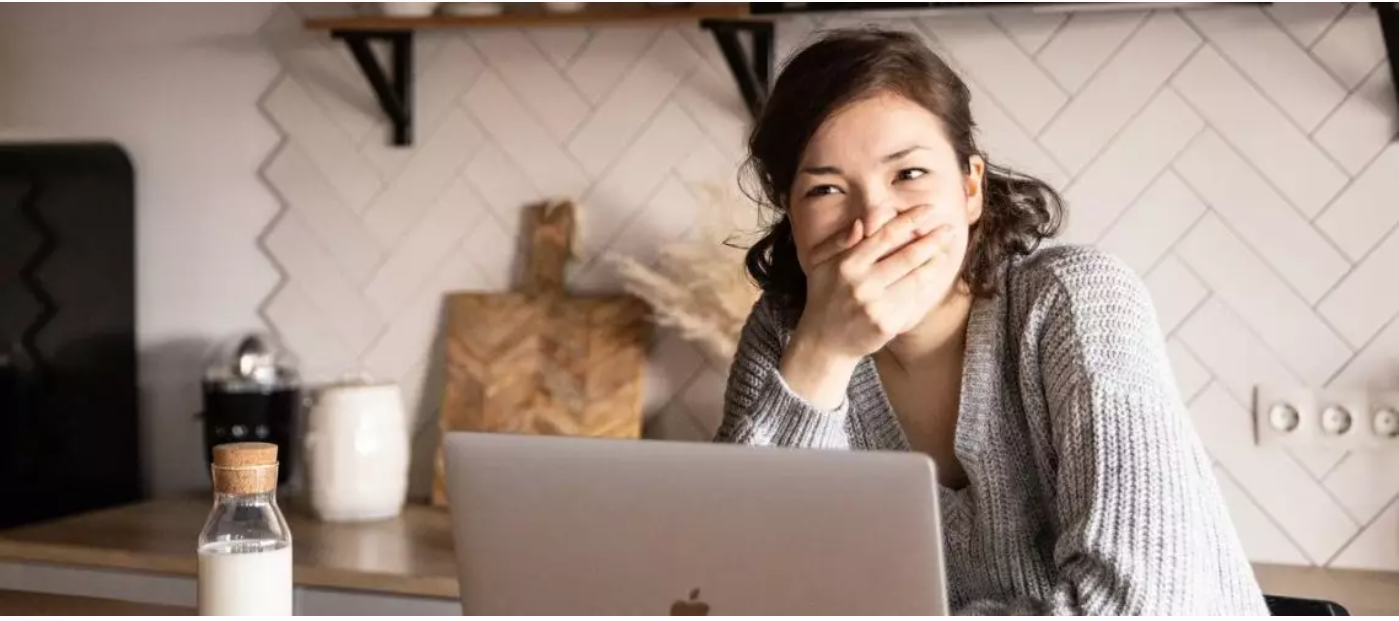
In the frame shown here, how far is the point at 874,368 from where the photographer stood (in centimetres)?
138

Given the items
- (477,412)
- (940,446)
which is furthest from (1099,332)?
(477,412)

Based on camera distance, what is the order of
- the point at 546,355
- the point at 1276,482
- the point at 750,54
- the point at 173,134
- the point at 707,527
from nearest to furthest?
the point at 707,527 < the point at 1276,482 < the point at 750,54 < the point at 546,355 < the point at 173,134

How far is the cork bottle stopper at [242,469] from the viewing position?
3.21 ft

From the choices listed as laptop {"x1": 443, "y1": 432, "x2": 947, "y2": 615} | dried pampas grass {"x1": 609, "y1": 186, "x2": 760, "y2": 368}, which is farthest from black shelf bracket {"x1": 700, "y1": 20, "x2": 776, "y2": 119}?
laptop {"x1": 443, "y1": 432, "x2": 947, "y2": 615}

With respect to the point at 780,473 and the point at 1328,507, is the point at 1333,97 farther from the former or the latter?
the point at 780,473

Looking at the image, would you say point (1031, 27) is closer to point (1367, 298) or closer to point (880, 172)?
point (1367, 298)

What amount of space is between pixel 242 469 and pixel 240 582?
78mm

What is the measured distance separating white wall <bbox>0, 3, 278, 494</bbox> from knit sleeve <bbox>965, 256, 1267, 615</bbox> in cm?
152

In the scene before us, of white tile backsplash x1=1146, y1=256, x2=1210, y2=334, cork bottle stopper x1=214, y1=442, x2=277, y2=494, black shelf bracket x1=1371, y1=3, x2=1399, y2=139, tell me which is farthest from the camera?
white tile backsplash x1=1146, y1=256, x2=1210, y2=334

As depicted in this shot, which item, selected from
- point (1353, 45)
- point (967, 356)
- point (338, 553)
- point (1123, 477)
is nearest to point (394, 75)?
point (338, 553)

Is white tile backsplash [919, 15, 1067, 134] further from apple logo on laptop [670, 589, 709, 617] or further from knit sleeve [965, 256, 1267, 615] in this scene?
apple logo on laptop [670, 589, 709, 617]

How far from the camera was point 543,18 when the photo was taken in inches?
79.8

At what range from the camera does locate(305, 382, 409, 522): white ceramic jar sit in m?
2.06

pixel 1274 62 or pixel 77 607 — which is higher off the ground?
pixel 1274 62
